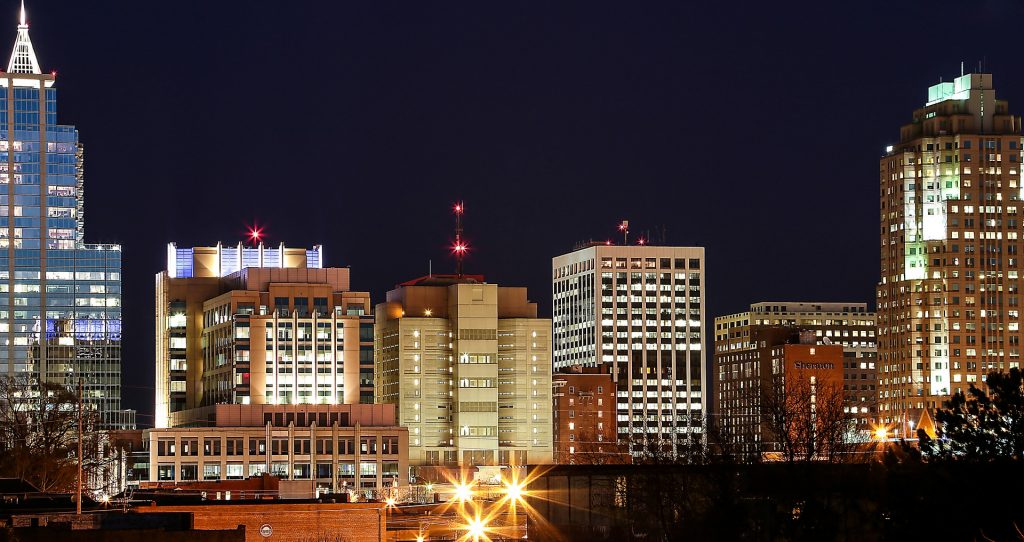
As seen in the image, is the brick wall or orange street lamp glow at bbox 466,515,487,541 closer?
orange street lamp glow at bbox 466,515,487,541

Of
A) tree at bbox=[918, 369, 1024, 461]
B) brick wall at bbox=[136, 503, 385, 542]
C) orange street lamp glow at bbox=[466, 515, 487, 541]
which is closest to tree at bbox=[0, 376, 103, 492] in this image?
brick wall at bbox=[136, 503, 385, 542]

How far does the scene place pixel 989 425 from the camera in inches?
3465

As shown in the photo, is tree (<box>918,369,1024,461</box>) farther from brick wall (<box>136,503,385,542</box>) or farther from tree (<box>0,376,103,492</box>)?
tree (<box>0,376,103,492</box>)

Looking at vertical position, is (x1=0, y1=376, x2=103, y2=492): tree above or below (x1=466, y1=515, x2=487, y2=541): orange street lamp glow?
above

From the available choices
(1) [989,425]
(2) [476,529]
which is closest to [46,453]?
(2) [476,529]

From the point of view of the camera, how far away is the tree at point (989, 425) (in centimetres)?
8662

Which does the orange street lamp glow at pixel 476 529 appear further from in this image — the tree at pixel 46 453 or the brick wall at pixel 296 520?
the tree at pixel 46 453

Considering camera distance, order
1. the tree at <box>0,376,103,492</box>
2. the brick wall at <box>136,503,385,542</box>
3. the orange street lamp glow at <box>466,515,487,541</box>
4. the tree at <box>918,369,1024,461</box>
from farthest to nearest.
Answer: the tree at <box>0,376,103,492</box> → the brick wall at <box>136,503,385,542</box> → the orange street lamp glow at <box>466,515,487,541</box> → the tree at <box>918,369,1024,461</box>

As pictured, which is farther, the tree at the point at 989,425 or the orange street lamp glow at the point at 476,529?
the orange street lamp glow at the point at 476,529

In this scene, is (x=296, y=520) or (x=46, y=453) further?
(x=46, y=453)

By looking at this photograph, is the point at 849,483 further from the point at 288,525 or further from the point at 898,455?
the point at 288,525

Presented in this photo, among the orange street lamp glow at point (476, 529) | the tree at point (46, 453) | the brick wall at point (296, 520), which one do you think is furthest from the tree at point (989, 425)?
the tree at point (46, 453)

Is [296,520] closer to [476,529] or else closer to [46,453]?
[476,529]

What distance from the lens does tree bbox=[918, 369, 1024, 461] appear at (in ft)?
284
